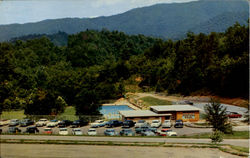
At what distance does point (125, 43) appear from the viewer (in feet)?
396

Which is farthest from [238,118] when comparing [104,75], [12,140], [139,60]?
[139,60]

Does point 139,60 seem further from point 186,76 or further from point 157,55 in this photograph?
point 186,76

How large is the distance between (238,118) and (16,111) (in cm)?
3494

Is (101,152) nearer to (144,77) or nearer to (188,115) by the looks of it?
(188,115)

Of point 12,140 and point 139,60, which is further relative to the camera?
point 139,60

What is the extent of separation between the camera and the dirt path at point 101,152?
1558 cm

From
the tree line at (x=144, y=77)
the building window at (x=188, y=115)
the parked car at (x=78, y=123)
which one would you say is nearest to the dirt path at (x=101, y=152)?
the parked car at (x=78, y=123)

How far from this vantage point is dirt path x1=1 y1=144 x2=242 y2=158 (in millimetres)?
15578

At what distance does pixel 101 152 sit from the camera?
54.0 feet

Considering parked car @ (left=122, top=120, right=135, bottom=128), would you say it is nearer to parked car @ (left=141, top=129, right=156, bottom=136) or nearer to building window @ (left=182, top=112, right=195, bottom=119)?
parked car @ (left=141, top=129, right=156, bottom=136)

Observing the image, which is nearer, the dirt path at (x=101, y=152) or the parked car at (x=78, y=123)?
the dirt path at (x=101, y=152)

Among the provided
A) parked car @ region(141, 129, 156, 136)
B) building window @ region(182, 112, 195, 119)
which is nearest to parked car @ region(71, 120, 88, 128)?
parked car @ region(141, 129, 156, 136)

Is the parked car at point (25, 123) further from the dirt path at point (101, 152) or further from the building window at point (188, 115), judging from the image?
the building window at point (188, 115)

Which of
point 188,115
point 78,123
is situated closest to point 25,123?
point 78,123
